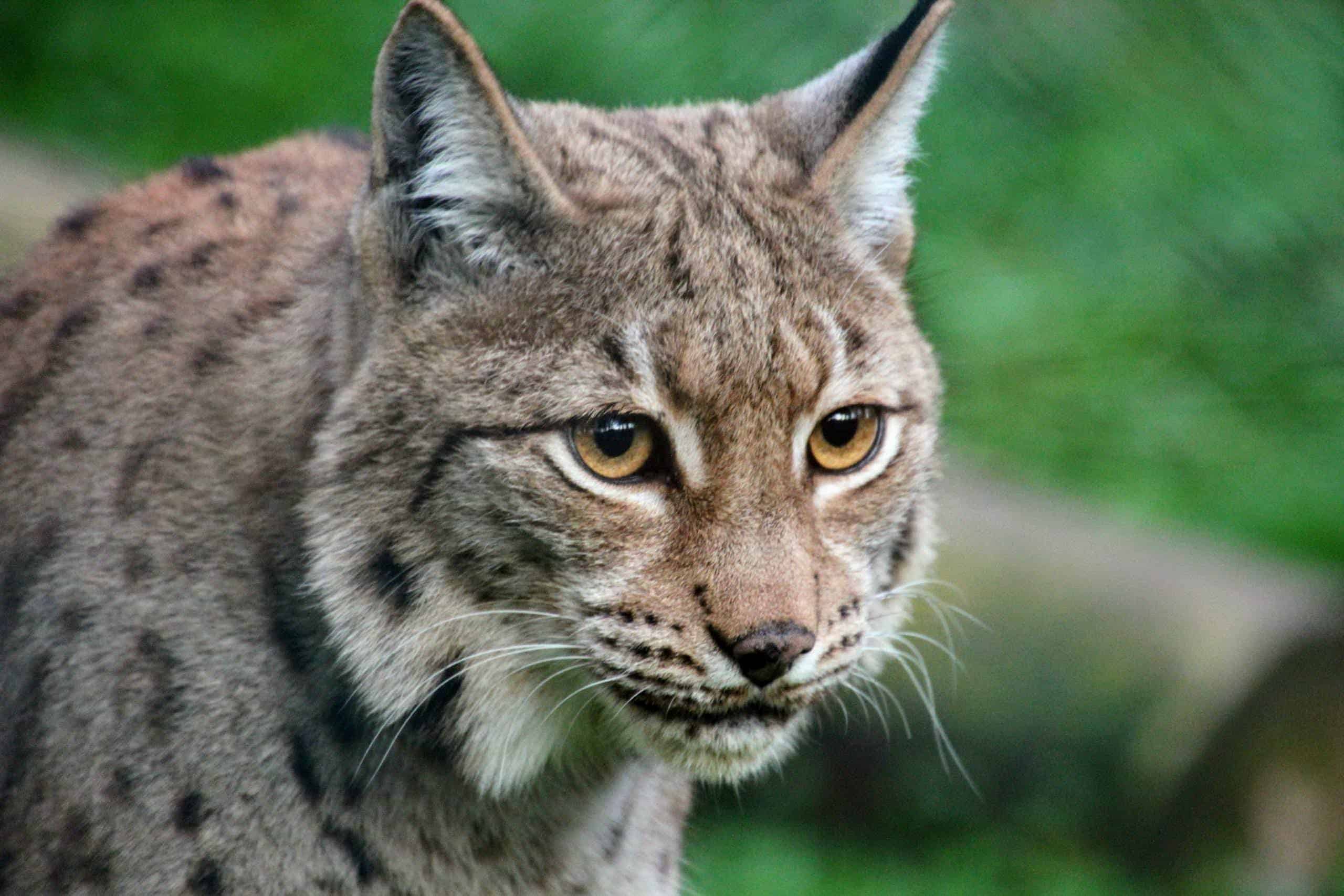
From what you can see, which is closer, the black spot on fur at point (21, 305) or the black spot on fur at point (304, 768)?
the black spot on fur at point (304, 768)

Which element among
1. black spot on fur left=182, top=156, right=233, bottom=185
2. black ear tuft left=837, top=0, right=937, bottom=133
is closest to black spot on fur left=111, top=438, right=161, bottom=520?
black spot on fur left=182, top=156, right=233, bottom=185

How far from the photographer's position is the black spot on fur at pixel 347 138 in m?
4.90

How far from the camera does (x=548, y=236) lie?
12.1 feet

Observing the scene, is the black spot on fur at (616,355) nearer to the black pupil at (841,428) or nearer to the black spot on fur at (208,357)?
the black pupil at (841,428)

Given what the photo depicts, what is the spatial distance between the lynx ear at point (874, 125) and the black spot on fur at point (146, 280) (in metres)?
A: 1.58

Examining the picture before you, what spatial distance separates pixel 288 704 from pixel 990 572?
3.95 m

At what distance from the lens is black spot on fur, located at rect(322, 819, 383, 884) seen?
3.73m

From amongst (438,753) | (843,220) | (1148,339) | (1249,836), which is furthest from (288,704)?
(1249,836)

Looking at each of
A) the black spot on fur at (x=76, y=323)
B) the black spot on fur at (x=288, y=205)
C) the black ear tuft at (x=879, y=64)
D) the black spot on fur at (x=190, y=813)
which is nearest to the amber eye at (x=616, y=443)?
the black ear tuft at (x=879, y=64)

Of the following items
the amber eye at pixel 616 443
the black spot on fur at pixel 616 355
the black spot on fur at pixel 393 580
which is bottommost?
the black spot on fur at pixel 393 580

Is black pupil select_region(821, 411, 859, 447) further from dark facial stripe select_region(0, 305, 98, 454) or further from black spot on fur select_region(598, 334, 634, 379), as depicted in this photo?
dark facial stripe select_region(0, 305, 98, 454)

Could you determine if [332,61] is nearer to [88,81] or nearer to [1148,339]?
[88,81]

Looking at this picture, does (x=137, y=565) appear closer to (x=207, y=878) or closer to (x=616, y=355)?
(x=207, y=878)

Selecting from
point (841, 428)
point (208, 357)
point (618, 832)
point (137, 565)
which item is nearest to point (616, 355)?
point (841, 428)
